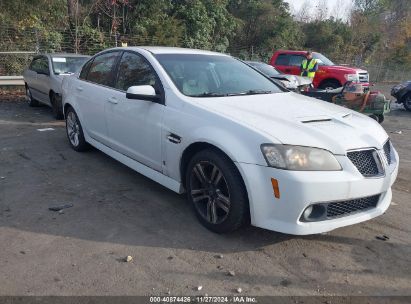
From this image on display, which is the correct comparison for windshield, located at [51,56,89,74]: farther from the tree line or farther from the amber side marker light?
the amber side marker light

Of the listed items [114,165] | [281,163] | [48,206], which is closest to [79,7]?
[114,165]

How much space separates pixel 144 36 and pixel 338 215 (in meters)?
17.3

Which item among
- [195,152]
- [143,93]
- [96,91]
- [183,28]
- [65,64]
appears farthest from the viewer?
[183,28]

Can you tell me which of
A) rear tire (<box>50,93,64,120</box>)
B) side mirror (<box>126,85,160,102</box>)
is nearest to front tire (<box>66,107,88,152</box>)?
side mirror (<box>126,85,160,102</box>)

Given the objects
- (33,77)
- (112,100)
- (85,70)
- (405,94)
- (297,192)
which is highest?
(85,70)

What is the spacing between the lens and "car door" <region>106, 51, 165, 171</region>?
4320 mm

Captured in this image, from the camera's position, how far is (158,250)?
3.51 m

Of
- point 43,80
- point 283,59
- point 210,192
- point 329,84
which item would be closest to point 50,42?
point 43,80

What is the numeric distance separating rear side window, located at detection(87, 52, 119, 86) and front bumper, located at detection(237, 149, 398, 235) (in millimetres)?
2703

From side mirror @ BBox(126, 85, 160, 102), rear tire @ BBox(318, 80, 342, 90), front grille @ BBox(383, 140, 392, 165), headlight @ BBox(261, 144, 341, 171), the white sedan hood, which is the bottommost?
rear tire @ BBox(318, 80, 342, 90)

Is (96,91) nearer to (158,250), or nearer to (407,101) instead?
(158,250)

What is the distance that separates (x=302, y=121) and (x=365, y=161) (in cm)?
64

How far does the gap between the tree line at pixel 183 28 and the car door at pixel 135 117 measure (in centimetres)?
1120

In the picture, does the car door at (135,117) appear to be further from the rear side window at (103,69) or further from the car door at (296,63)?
the car door at (296,63)
